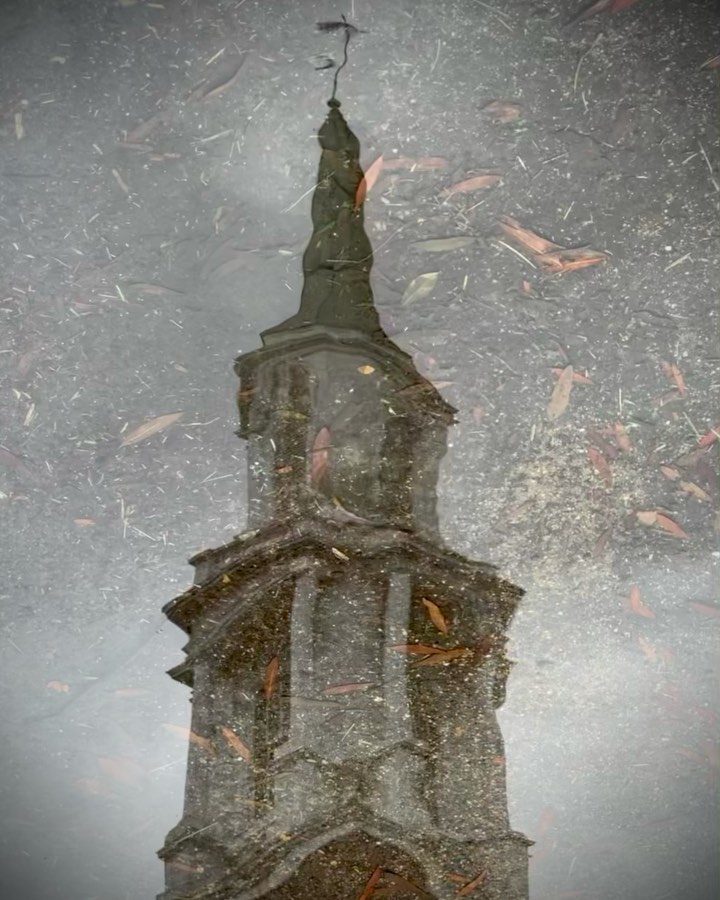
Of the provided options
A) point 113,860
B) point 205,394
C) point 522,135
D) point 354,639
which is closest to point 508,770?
point 354,639

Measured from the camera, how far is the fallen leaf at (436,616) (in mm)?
3520

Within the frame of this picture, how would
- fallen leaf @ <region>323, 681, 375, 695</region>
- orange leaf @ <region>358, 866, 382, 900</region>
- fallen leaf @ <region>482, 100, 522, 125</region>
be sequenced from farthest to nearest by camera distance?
fallen leaf @ <region>482, 100, 522, 125</region>
fallen leaf @ <region>323, 681, 375, 695</region>
orange leaf @ <region>358, 866, 382, 900</region>

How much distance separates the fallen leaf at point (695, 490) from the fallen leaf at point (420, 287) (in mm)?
1140

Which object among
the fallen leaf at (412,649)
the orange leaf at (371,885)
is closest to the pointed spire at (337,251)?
the fallen leaf at (412,649)

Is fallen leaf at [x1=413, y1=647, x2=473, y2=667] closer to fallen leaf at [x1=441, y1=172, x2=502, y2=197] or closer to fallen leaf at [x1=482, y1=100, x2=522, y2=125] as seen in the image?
fallen leaf at [x1=441, y1=172, x2=502, y2=197]

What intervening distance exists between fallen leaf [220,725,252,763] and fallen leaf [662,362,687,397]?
6.49 feet

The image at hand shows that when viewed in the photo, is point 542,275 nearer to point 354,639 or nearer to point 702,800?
point 354,639

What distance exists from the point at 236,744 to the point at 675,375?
6.62 feet

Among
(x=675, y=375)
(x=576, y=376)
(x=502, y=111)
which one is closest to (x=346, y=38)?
(x=502, y=111)

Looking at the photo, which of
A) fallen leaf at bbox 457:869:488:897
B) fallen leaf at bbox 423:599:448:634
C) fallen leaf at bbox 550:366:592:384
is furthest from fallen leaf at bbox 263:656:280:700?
fallen leaf at bbox 550:366:592:384

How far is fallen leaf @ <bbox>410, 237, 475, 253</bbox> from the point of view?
3578 mm

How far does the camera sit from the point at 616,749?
3.58 m

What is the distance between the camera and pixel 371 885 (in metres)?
3.38

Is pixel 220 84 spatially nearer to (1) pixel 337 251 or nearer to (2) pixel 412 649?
(1) pixel 337 251
